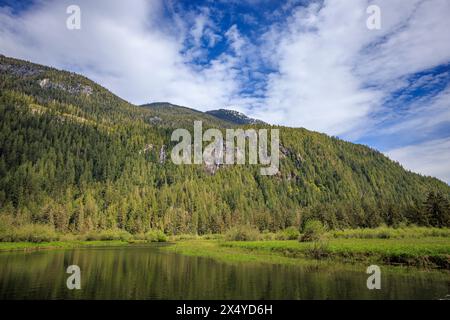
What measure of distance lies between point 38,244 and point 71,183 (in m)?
104

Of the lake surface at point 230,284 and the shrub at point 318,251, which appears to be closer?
the lake surface at point 230,284

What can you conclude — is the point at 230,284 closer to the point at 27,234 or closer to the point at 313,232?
the point at 313,232

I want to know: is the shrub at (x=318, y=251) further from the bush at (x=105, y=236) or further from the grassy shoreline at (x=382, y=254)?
the bush at (x=105, y=236)

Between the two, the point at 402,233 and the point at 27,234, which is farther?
the point at 27,234

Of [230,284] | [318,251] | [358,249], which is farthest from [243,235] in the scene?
[230,284]

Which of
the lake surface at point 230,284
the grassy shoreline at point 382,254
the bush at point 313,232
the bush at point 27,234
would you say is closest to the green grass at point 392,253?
the grassy shoreline at point 382,254

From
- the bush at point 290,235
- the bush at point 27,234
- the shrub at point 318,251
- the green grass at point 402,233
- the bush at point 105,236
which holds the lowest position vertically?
the bush at point 105,236

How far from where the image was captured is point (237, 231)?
96.7m

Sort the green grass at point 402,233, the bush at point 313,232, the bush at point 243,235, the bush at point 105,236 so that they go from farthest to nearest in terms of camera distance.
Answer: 1. the bush at point 105,236
2. the bush at point 243,235
3. the bush at point 313,232
4. the green grass at point 402,233


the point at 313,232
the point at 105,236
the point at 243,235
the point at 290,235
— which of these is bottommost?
the point at 105,236

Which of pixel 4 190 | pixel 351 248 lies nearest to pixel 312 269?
pixel 351 248

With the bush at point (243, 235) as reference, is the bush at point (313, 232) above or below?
above

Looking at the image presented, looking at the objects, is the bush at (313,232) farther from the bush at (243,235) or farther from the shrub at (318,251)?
the bush at (243,235)

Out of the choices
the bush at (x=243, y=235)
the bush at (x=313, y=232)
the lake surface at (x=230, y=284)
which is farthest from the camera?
the bush at (x=243, y=235)
